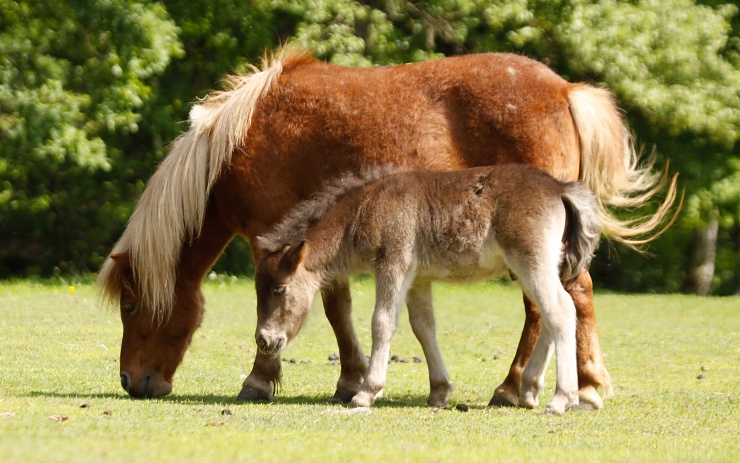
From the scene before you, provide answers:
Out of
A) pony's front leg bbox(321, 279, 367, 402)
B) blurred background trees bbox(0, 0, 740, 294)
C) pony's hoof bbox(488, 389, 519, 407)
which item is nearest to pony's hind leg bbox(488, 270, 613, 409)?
pony's hoof bbox(488, 389, 519, 407)

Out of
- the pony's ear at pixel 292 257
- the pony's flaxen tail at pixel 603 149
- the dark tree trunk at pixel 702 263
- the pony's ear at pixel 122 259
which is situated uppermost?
the pony's flaxen tail at pixel 603 149

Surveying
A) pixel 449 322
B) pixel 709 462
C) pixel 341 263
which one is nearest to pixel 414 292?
pixel 341 263

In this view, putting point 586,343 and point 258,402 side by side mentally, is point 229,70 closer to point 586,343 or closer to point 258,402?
point 258,402

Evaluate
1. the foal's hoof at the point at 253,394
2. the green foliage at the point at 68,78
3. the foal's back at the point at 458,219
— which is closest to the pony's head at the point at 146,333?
the foal's hoof at the point at 253,394

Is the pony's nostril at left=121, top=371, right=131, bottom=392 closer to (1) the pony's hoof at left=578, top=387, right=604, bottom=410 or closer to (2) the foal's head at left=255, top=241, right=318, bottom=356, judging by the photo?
(2) the foal's head at left=255, top=241, right=318, bottom=356

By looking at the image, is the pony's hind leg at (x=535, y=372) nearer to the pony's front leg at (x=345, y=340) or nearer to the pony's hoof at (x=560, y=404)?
the pony's hoof at (x=560, y=404)

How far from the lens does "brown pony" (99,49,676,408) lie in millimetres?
7824

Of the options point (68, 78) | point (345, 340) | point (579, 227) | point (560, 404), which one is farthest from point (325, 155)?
point (68, 78)

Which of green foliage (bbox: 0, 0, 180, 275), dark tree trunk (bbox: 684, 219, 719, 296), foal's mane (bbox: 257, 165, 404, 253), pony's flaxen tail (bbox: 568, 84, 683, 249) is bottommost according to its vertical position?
dark tree trunk (bbox: 684, 219, 719, 296)

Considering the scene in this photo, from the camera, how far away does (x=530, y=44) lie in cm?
2227

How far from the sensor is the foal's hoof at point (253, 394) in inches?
305

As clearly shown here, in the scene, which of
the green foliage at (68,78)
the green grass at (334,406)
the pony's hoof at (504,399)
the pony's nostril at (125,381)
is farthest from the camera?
the green foliage at (68,78)

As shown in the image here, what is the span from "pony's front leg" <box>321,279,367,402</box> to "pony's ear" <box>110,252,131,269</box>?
4.71 feet

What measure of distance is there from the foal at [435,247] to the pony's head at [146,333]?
960 mm
